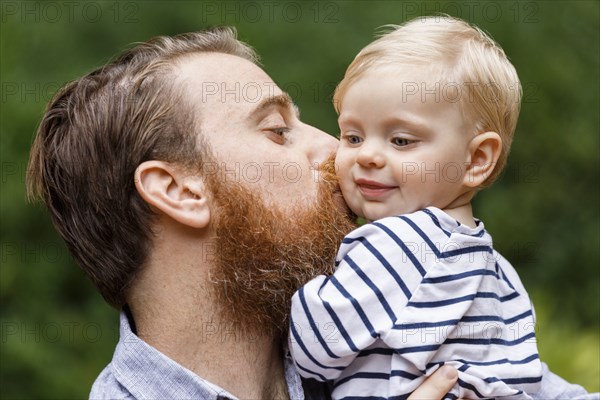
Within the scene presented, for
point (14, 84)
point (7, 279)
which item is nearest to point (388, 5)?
point (14, 84)

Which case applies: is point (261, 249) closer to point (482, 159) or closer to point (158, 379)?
point (158, 379)

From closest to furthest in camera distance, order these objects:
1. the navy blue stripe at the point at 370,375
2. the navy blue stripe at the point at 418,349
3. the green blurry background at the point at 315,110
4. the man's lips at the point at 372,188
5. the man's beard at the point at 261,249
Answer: the navy blue stripe at the point at 418,349 → the navy blue stripe at the point at 370,375 → the man's lips at the point at 372,188 → the man's beard at the point at 261,249 → the green blurry background at the point at 315,110

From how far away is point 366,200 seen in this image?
2711mm

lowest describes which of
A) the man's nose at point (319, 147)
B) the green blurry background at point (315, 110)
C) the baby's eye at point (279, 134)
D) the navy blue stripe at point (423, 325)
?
the green blurry background at point (315, 110)

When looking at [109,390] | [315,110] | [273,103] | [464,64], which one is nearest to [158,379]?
[109,390]

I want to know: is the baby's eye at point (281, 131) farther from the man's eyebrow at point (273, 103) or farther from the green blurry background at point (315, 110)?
the green blurry background at point (315, 110)

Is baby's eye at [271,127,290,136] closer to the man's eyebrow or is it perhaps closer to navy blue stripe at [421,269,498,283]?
the man's eyebrow

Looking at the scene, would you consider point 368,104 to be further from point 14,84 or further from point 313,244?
point 14,84

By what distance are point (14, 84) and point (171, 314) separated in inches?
143

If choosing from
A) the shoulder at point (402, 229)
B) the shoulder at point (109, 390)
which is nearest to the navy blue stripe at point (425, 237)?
the shoulder at point (402, 229)

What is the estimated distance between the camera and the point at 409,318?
2.44m

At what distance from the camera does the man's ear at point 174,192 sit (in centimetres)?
285

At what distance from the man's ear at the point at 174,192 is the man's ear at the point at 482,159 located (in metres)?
0.79

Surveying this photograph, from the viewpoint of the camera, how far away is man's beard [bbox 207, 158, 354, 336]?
2846 mm
